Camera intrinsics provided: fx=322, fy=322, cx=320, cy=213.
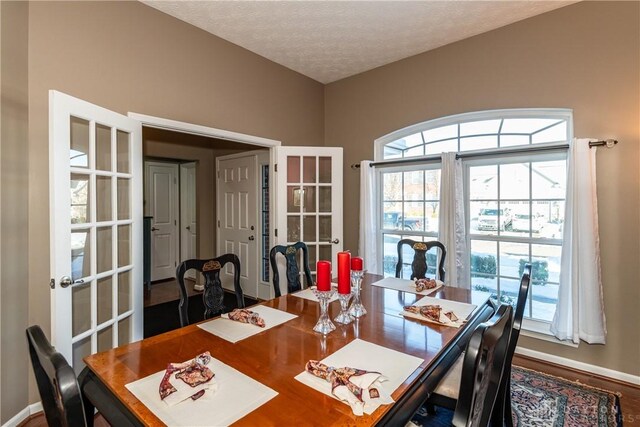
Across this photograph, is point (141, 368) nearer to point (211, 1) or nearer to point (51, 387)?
point (51, 387)

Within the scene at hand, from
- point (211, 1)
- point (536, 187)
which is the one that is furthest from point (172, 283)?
point (536, 187)

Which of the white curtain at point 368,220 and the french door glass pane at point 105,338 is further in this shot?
the white curtain at point 368,220

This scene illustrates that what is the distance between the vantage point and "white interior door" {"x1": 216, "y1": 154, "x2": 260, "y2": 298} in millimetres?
4562

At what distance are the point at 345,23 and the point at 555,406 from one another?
11.1 feet

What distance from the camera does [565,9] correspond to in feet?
8.84

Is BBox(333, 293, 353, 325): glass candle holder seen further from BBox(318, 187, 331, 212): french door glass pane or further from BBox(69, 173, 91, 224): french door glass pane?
BBox(318, 187, 331, 212): french door glass pane

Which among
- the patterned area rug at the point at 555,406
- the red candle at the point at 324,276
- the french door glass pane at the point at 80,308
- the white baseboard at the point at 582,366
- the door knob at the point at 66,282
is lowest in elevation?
the patterned area rug at the point at 555,406

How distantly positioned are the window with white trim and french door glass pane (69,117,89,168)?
2882 mm

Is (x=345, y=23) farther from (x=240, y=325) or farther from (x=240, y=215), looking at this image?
(x=240, y=215)

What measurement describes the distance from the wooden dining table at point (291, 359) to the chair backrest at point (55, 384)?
Result: 7.4 inches

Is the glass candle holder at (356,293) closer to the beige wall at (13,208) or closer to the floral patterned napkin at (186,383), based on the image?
the floral patterned napkin at (186,383)

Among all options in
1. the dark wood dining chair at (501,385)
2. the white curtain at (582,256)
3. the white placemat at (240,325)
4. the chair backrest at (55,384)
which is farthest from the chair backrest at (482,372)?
the white curtain at (582,256)

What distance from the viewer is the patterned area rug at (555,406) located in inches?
79.0

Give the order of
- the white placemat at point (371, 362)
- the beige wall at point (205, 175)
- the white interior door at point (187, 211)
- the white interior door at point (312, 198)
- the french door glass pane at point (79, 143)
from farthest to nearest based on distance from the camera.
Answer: the white interior door at point (187, 211) < the beige wall at point (205, 175) < the white interior door at point (312, 198) < the french door glass pane at point (79, 143) < the white placemat at point (371, 362)
